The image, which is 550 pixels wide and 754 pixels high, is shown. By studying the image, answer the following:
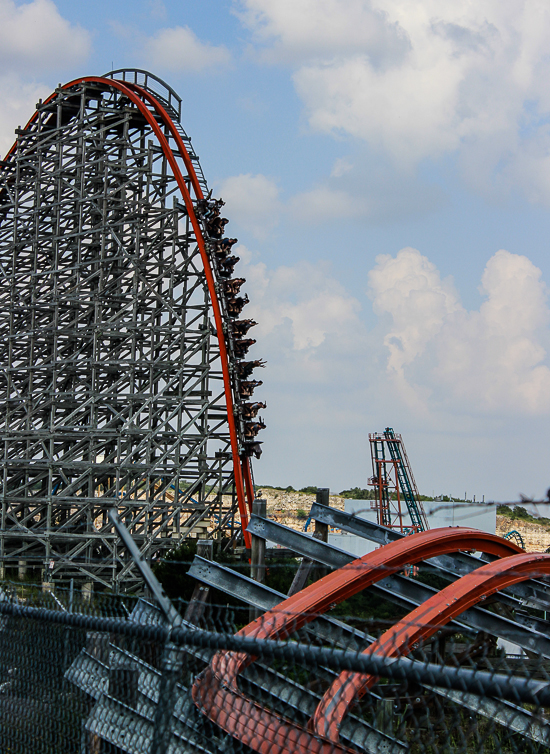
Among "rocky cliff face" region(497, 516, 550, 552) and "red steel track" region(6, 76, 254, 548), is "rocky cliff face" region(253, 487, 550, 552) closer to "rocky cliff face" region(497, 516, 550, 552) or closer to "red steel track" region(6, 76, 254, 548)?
"rocky cliff face" region(497, 516, 550, 552)

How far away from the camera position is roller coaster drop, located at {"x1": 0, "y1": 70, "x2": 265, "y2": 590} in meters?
20.6

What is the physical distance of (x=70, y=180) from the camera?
2483cm

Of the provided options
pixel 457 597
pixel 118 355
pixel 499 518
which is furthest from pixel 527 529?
pixel 457 597

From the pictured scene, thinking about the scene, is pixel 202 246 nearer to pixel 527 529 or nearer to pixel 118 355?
pixel 118 355

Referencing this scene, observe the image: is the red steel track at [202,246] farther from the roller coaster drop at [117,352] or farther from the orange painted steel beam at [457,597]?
the orange painted steel beam at [457,597]

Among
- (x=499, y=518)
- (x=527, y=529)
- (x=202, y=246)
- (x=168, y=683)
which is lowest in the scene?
(x=168, y=683)

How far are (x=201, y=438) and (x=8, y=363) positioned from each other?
243 inches

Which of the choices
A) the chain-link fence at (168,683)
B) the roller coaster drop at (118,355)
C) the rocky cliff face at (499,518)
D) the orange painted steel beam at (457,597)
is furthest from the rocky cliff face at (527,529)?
the chain-link fence at (168,683)

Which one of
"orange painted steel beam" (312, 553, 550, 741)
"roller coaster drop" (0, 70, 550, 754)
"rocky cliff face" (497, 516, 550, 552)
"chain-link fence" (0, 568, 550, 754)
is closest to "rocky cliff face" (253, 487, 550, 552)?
"rocky cliff face" (497, 516, 550, 552)

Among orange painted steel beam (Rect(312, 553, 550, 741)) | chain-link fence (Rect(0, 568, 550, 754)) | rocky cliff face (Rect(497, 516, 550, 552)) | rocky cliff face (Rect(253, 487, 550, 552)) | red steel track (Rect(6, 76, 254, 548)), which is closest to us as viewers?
chain-link fence (Rect(0, 568, 550, 754))

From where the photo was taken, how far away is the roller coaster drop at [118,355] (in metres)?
20.6

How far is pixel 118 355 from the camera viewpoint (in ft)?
73.6

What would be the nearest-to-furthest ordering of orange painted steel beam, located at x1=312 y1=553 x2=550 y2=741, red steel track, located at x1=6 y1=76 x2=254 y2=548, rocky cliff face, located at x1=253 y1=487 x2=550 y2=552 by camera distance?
orange painted steel beam, located at x1=312 y1=553 x2=550 y2=741 → red steel track, located at x1=6 y1=76 x2=254 y2=548 → rocky cliff face, located at x1=253 y1=487 x2=550 y2=552

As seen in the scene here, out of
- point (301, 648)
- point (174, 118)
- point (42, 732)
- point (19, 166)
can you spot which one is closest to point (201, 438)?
point (174, 118)
